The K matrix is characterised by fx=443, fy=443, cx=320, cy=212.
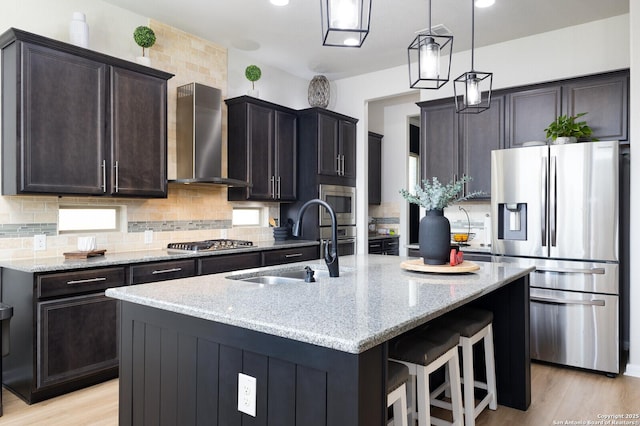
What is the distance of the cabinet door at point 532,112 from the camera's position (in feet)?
13.2

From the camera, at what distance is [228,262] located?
3834mm

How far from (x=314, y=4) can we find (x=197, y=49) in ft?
4.50

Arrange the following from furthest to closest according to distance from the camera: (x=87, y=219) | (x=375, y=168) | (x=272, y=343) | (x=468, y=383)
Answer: (x=375, y=168), (x=87, y=219), (x=468, y=383), (x=272, y=343)

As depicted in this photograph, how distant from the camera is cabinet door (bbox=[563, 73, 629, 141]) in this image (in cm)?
370

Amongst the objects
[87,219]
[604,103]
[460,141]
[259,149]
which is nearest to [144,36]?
[259,149]

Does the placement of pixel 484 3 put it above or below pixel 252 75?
above

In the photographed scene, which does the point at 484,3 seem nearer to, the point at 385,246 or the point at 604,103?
the point at 604,103

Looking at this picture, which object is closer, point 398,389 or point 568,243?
point 398,389

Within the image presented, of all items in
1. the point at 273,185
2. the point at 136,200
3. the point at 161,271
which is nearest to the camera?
the point at 161,271

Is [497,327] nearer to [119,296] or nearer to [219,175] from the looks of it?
[119,296]

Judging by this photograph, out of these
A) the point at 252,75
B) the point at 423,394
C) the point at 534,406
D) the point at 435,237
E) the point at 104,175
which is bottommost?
the point at 534,406

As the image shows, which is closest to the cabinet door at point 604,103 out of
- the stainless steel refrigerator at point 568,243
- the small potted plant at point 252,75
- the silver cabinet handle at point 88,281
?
the stainless steel refrigerator at point 568,243

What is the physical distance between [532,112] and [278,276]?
9.88ft

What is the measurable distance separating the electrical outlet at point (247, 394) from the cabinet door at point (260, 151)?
3.23m
